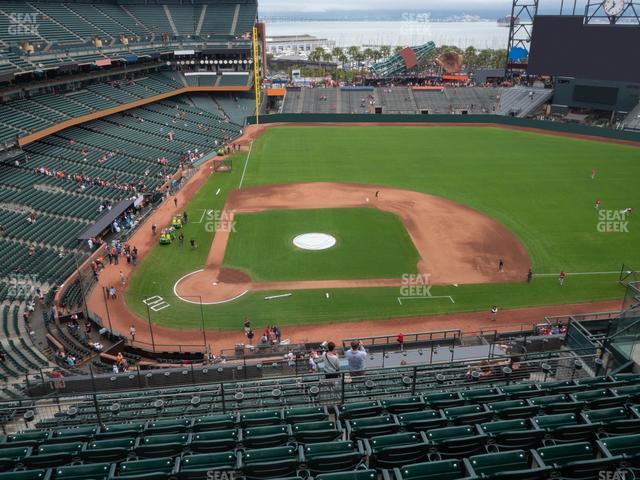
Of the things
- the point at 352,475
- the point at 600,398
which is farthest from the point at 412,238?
the point at 352,475

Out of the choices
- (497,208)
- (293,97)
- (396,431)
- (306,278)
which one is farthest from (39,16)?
(396,431)

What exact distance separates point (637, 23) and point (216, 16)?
222ft

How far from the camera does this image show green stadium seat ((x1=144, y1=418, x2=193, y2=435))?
33.6 ft

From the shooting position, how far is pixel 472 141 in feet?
223

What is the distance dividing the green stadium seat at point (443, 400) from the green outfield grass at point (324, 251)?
20884 millimetres

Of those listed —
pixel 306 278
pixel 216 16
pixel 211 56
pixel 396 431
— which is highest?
pixel 216 16

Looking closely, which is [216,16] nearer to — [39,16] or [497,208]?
[39,16]

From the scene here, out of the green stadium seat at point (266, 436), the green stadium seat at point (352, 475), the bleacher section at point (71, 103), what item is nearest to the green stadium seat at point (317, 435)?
the green stadium seat at point (266, 436)

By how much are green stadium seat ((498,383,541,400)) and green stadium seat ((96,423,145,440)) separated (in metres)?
8.27

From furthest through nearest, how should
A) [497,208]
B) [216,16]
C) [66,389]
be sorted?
[216,16] < [497,208] < [66,389]

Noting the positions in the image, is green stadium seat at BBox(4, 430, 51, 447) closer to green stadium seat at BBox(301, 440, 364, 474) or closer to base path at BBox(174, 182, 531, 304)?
green stadium seat at BBox(301, 440, 364, 474)

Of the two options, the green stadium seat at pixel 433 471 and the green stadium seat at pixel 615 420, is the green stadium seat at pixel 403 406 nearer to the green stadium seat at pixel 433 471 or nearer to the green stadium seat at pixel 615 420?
the green stadium seat at pixel 433 471

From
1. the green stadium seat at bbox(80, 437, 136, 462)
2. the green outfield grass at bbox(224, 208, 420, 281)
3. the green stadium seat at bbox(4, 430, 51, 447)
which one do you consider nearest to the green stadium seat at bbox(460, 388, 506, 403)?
the green stadium seat at bbox(80, 437, 136, 462)

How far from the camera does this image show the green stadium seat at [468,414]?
967 centimetres
